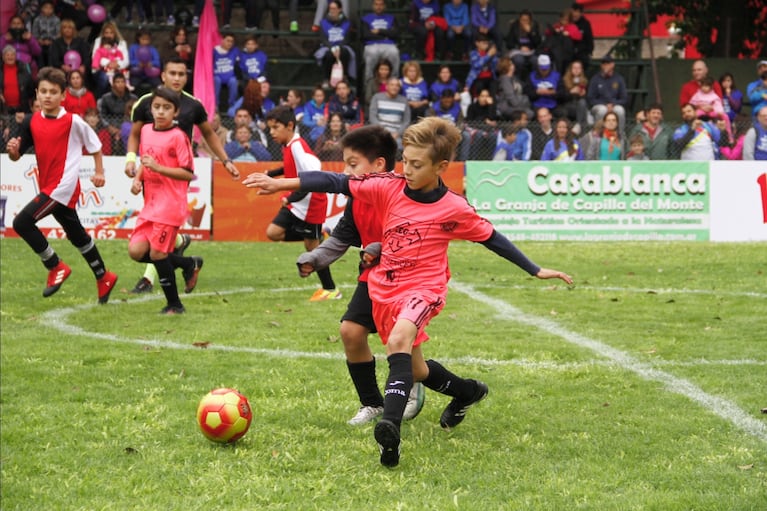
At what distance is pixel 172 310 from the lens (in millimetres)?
9656

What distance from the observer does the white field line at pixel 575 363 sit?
19.6ft

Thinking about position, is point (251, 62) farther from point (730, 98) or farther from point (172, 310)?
point (172, 310)

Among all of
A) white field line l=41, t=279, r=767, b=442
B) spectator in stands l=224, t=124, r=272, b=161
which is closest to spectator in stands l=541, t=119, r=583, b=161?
spectator in stands l=224, t=124, r=272, b=161

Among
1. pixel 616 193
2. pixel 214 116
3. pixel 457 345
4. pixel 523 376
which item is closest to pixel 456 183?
pixel 616 193

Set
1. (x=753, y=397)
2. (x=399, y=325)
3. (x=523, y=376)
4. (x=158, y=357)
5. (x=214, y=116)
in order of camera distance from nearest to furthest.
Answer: (x=399, y=325)
(x=753, y=397)
(x=523, y=376)
(x=158, y=357)
(x=214, y=116)

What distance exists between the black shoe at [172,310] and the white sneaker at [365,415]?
13.5 feet

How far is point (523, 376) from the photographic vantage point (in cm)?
694

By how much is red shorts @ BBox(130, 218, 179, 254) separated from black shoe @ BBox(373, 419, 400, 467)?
5.27 m

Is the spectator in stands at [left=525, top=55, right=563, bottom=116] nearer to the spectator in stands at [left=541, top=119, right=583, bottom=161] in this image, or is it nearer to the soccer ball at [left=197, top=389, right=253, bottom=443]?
the spectator in stands at [left=541, top=119, right=583, bottom=161]

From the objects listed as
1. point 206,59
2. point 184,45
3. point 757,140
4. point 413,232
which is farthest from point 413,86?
point 413,232

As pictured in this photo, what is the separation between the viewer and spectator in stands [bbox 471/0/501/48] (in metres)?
21.4

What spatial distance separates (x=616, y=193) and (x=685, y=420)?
447 inches

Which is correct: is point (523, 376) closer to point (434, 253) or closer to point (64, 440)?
point (434, 253)

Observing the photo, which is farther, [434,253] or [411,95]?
[411,95]
